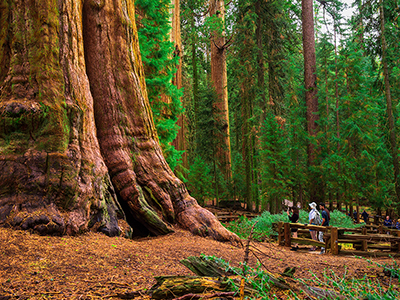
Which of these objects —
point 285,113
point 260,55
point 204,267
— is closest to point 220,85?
point 260,55

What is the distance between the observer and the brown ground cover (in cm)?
326

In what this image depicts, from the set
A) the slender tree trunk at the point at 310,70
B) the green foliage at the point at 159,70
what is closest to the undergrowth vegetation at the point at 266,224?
the slender tree trunk at the point at 310,70

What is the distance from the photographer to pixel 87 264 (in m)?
4.10

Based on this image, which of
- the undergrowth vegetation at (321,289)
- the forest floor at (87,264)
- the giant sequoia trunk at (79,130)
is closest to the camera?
the undergrowth vegetation at (321,289)

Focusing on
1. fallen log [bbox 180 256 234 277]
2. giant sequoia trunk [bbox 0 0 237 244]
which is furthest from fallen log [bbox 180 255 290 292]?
giant sequoia trunk [bbox 0 0 237 244]

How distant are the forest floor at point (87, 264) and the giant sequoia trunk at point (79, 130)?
481mm

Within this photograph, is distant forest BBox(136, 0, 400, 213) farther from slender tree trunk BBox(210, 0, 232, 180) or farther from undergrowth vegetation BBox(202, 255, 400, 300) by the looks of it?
undergrowth vegetation BBox(202, 255, 400, 300)

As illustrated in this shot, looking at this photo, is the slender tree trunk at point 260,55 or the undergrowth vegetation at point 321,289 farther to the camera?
the slender tree trunk at point 260,55

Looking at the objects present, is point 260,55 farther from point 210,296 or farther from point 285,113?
point 210,296

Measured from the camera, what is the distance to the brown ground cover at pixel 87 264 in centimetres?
326

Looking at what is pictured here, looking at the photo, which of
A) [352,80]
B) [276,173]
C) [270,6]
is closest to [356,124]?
[352,80]

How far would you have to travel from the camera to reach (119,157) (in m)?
6.93

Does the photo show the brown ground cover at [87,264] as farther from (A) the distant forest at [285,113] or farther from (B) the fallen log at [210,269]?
(A) the distant forest at [285,113]

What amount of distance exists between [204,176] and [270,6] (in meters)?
12.8
